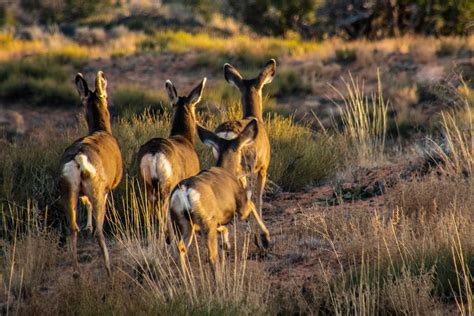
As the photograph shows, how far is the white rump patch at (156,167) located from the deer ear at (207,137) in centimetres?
44

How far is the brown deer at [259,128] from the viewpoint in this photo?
33.2 ft

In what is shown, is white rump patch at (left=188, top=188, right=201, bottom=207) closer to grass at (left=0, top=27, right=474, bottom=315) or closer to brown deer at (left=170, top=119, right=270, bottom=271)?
brown deer at (left=170, top=119, right=270, bottom=271)

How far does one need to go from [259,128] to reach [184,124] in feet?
2.83

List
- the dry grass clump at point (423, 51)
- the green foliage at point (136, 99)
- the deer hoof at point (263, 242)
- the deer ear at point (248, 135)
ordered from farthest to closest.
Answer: the dry grass clump at point (423, 51) → the green foliage at point (136, 99) → the deer hoof at point (263, 242) → the deer ear at point (248, 135)

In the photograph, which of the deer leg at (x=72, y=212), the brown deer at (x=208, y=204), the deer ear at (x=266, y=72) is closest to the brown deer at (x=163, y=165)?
the brown deer at (x=208, y=204)

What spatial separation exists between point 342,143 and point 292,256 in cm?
604

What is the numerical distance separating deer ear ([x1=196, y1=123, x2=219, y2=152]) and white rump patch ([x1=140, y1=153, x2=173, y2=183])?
44cm

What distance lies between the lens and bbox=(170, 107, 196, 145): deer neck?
1010cm

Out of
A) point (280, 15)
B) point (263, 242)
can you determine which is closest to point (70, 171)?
point (263, 242)

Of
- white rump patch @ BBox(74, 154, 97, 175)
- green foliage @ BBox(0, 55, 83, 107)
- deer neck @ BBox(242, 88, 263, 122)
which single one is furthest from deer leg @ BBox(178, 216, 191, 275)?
green foliage @ BBox(0, 55, 83, 107)

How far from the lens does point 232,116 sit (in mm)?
13609

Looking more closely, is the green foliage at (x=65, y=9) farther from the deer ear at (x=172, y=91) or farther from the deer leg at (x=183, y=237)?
the deer leg at (x=183, y=237)

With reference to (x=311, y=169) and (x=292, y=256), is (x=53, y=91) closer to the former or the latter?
(x=311, y=169)

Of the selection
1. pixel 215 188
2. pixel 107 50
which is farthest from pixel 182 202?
pixel 107 50
